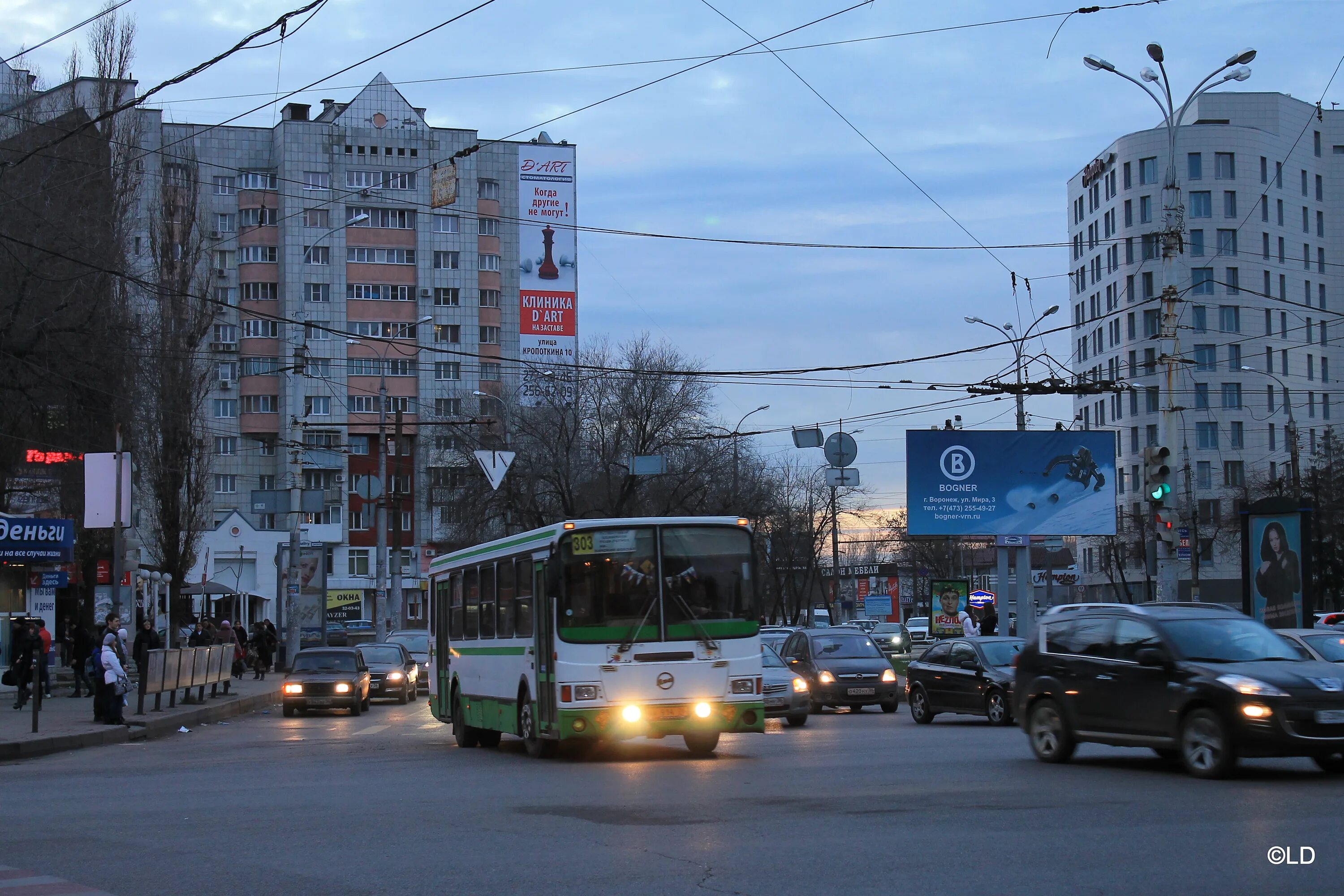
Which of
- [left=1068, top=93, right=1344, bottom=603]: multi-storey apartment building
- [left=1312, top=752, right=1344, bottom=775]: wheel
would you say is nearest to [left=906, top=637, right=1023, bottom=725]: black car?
[left=1312, top=752, right=1344, bottom=775]: wheel

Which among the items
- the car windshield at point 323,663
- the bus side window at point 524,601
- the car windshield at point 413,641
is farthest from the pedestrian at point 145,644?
the bus side window at point 524,601

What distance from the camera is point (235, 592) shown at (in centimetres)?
5778

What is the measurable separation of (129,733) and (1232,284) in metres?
78.2

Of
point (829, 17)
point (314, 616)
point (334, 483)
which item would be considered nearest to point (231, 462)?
point (334, 483)

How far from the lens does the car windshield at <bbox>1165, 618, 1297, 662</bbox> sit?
44.7 feet

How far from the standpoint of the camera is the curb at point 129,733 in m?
21.4

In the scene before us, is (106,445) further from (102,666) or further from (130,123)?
(130,123)

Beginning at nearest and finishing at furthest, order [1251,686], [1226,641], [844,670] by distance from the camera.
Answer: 1. [1251,686]
2. [1226,641]
3. [844,670]

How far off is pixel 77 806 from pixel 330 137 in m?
84.0

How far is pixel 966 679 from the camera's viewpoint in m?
24.1

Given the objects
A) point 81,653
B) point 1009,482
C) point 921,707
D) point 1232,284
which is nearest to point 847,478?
A: point 1009,482

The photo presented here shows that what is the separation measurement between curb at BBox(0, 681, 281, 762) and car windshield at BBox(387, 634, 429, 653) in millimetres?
8011

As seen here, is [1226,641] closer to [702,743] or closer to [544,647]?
[702,743]

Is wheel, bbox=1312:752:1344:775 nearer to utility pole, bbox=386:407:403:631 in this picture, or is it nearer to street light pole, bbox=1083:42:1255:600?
street light pole, bbox=1083:42:1255:600
